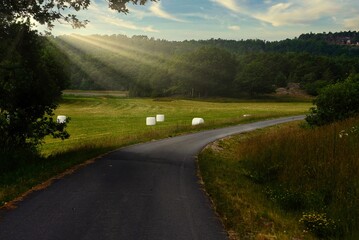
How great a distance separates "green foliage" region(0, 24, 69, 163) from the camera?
51.5 feet

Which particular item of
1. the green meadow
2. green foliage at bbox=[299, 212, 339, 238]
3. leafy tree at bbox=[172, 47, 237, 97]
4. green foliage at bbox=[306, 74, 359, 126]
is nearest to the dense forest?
leafy tree at bbox=[172, 47, 237, 97]

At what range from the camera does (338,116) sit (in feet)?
80.5

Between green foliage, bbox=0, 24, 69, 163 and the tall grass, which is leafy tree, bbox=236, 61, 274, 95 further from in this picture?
green foliage, bbox=0, 24, 69, 163

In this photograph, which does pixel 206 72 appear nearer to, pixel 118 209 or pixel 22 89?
pixel 22 89

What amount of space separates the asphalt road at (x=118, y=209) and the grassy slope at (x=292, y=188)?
81cm

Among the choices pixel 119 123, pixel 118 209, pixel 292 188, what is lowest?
pixel 119 123

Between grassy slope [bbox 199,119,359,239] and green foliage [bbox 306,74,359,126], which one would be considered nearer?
grassy slope [bbox 199,119,359,239]

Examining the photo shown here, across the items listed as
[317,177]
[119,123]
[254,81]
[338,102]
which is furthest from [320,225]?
[254,81]

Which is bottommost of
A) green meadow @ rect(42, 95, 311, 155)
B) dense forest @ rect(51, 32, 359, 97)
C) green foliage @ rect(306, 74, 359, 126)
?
green meadow @ rect(42, 95, 311, 155)

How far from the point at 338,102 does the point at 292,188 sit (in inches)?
585

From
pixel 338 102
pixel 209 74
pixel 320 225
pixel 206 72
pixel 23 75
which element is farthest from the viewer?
pixel 209 74

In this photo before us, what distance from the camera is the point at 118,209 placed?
30.8 ft

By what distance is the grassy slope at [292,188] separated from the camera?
28.0ft

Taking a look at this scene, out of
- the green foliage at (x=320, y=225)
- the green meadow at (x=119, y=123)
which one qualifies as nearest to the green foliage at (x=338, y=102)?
the green meadow at (x=119, y=123)
